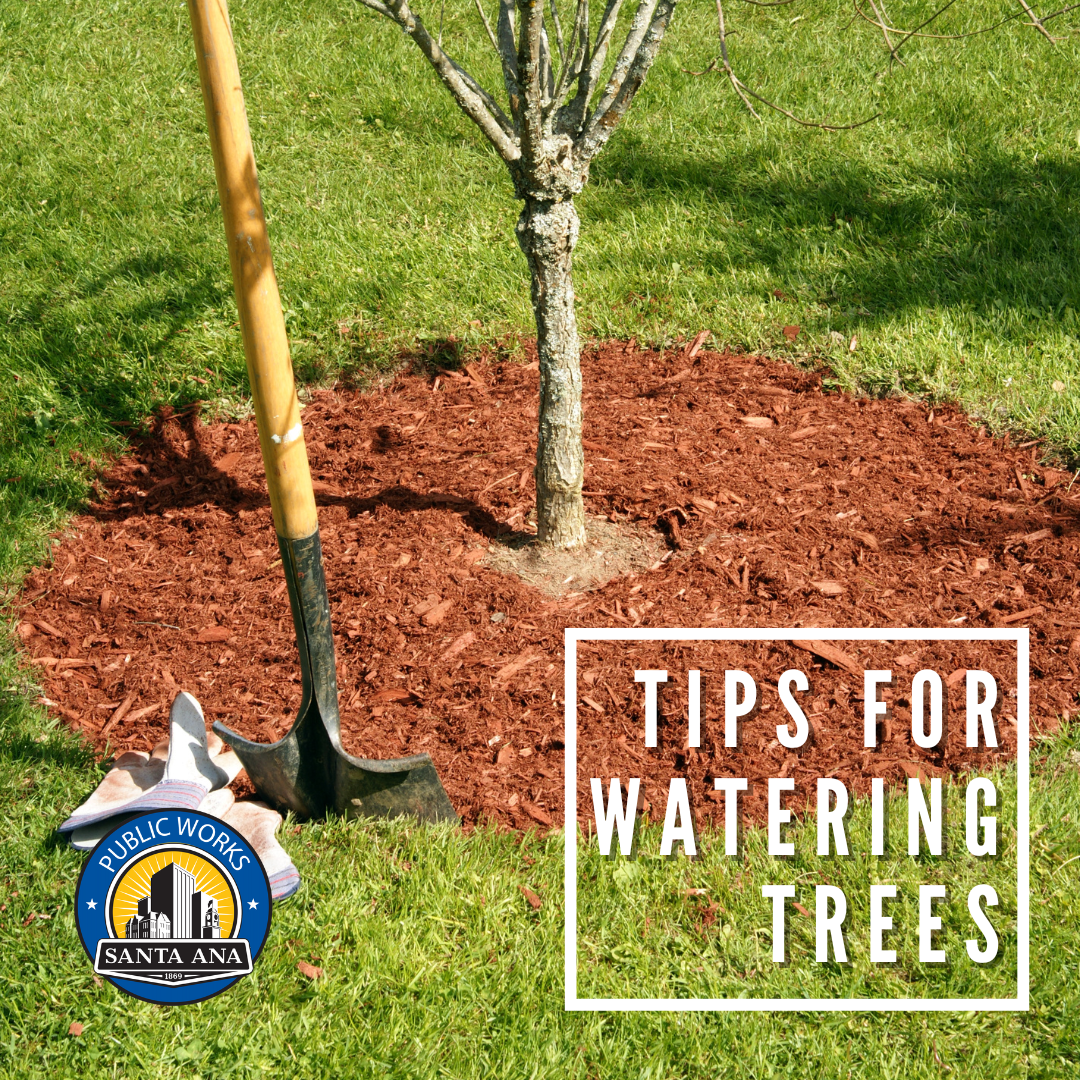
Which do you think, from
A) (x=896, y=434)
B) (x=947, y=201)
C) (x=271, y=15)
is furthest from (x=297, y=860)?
(x=271, y=15)

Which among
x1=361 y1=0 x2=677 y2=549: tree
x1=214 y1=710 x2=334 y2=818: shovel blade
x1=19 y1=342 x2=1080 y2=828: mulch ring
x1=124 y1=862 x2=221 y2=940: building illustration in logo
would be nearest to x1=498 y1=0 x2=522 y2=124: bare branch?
x1=361 y1=0 x2=677 y2=549: tree

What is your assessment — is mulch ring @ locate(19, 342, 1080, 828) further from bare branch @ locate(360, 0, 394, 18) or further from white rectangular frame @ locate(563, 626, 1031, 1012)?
bare branch @ locate(360, 0, 394, 18)

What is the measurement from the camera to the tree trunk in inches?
124

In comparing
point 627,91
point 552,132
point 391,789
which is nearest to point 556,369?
point 552,132

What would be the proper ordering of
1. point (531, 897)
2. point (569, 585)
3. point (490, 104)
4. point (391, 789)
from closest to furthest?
point (531, 897)
point (391, 789)
point (490, 104)
point (569, 585)

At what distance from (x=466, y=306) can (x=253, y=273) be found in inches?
108

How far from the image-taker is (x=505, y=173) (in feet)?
19.3

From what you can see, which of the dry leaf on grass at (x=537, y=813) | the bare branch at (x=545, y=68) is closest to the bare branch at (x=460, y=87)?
the bare branch at (x=545, y=68)

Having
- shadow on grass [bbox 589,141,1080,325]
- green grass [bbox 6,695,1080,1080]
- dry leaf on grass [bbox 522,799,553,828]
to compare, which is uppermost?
shadow on grass [bbox 589,141,1080,325]

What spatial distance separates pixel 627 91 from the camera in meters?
2.99

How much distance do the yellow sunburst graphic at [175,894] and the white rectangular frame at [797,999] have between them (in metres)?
0.78

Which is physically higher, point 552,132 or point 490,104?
point 490,104

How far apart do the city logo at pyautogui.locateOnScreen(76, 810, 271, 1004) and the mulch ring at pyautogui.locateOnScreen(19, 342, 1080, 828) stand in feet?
2.10

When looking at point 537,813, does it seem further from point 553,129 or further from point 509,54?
point 509,54
